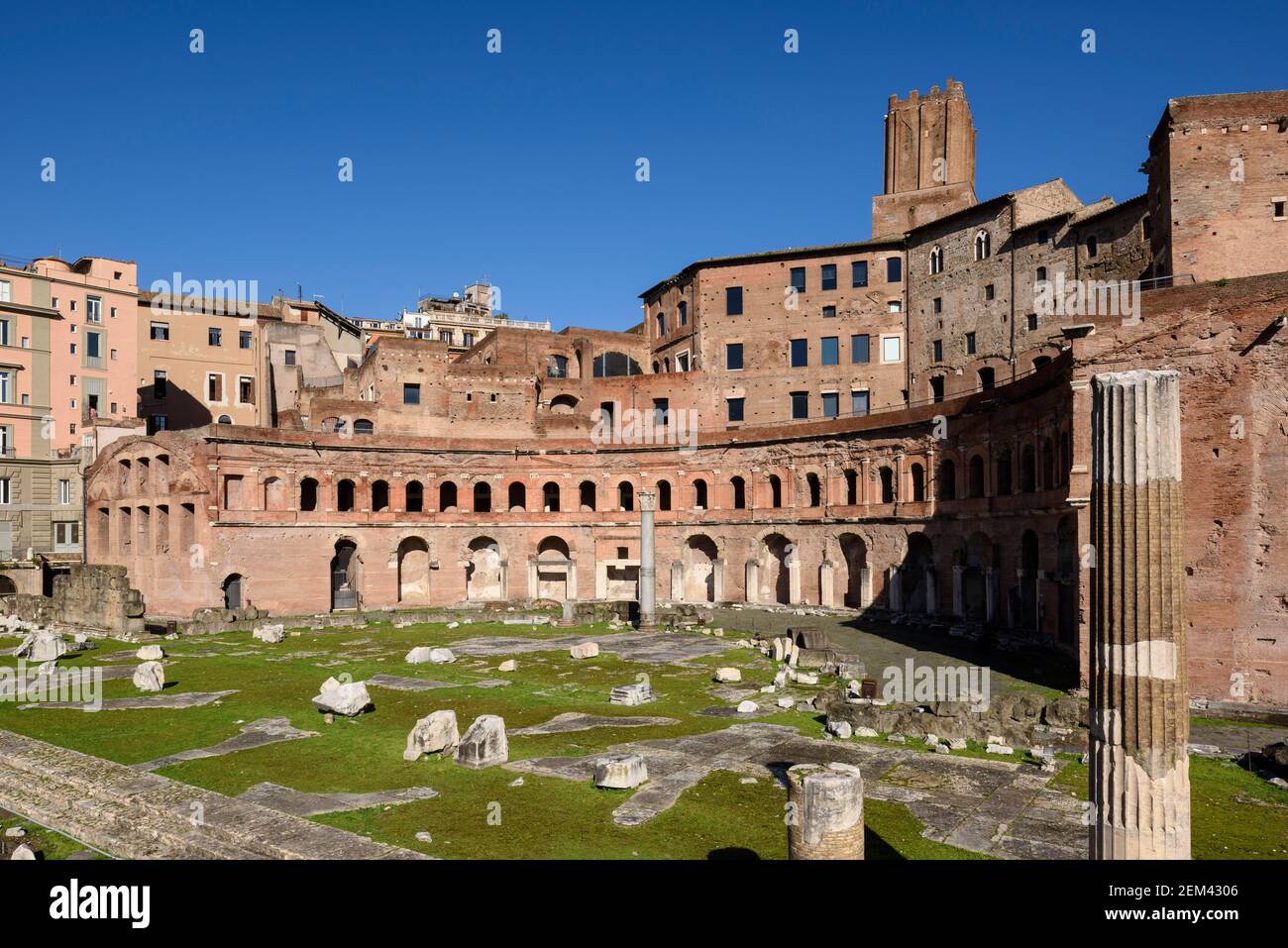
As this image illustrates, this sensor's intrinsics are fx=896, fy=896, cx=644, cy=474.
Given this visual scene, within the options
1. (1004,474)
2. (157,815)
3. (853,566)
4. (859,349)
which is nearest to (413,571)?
(853,566)

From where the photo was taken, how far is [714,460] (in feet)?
143

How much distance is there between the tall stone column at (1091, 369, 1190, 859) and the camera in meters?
8.48

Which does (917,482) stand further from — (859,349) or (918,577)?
(859,349)

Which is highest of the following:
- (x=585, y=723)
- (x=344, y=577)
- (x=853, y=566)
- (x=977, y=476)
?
(x=977, y=476)

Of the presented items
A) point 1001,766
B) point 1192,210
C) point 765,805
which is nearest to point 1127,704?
point 765,805

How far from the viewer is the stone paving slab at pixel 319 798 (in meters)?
12.1

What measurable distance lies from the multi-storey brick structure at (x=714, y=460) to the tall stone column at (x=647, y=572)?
27.1 ft

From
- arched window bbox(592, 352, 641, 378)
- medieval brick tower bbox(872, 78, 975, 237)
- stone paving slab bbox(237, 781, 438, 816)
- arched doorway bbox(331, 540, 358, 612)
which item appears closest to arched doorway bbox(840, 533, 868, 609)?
medieval brick tower bbox(872, 78, 975, 237)

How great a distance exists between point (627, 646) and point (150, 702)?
45.9 feet

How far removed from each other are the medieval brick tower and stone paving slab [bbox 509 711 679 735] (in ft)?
119

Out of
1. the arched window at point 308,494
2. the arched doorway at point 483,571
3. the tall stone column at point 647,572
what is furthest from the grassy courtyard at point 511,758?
the arched doorway at point 483,571

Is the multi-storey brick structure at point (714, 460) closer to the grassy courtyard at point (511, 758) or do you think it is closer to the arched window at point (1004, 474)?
the arched window at point (1004, 474)

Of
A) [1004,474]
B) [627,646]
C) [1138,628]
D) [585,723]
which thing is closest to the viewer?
[1138,628]
